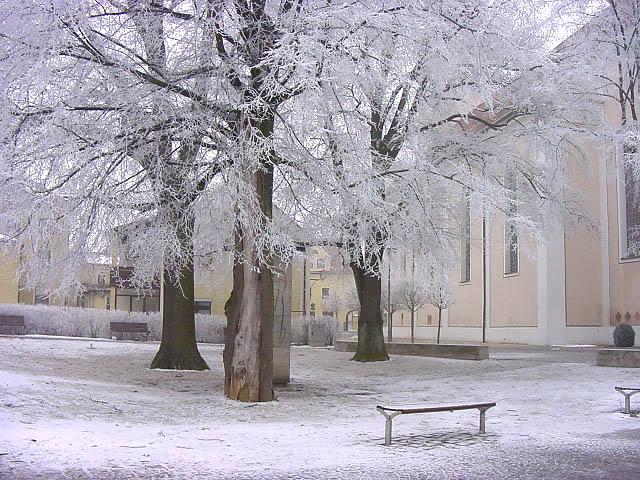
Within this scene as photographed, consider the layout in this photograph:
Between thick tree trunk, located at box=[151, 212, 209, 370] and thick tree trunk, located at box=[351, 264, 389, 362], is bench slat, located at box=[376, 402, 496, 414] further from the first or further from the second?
thick tree trunk, located at box=[351, 264, 389, 362]

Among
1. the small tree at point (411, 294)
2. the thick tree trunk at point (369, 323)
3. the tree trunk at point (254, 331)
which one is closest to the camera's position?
the tree trunk at point (254, 331)

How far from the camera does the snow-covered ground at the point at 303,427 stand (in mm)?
6238

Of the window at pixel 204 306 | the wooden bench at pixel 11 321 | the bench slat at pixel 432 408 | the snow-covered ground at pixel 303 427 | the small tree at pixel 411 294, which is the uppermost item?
the small tree at pixel 411 294

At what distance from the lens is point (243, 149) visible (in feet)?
32.7

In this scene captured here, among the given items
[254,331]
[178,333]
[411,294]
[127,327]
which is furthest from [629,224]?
[254,331]

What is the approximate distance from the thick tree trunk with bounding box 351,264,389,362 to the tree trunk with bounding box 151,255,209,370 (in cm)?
563

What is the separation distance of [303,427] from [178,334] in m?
7.98

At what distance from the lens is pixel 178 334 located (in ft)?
53.3

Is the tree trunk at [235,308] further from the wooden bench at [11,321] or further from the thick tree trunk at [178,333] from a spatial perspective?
the wooden bench at [11,321]

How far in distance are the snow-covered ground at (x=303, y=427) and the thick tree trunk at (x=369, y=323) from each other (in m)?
4.21

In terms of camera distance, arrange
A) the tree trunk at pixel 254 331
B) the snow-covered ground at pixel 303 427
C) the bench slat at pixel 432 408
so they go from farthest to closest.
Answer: the tree trunk at pixel 254 331, the bench slat at pixel 432 408, the snow-covered ground at pixel 303 427

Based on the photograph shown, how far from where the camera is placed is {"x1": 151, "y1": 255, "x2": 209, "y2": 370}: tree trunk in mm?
16109

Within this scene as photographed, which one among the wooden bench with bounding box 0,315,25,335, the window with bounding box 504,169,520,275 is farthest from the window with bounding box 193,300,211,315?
the window with bounding box 504,169,520,275

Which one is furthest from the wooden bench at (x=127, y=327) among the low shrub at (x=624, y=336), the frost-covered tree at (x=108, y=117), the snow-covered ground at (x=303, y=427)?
the low shrub at (x=624, y=336)
